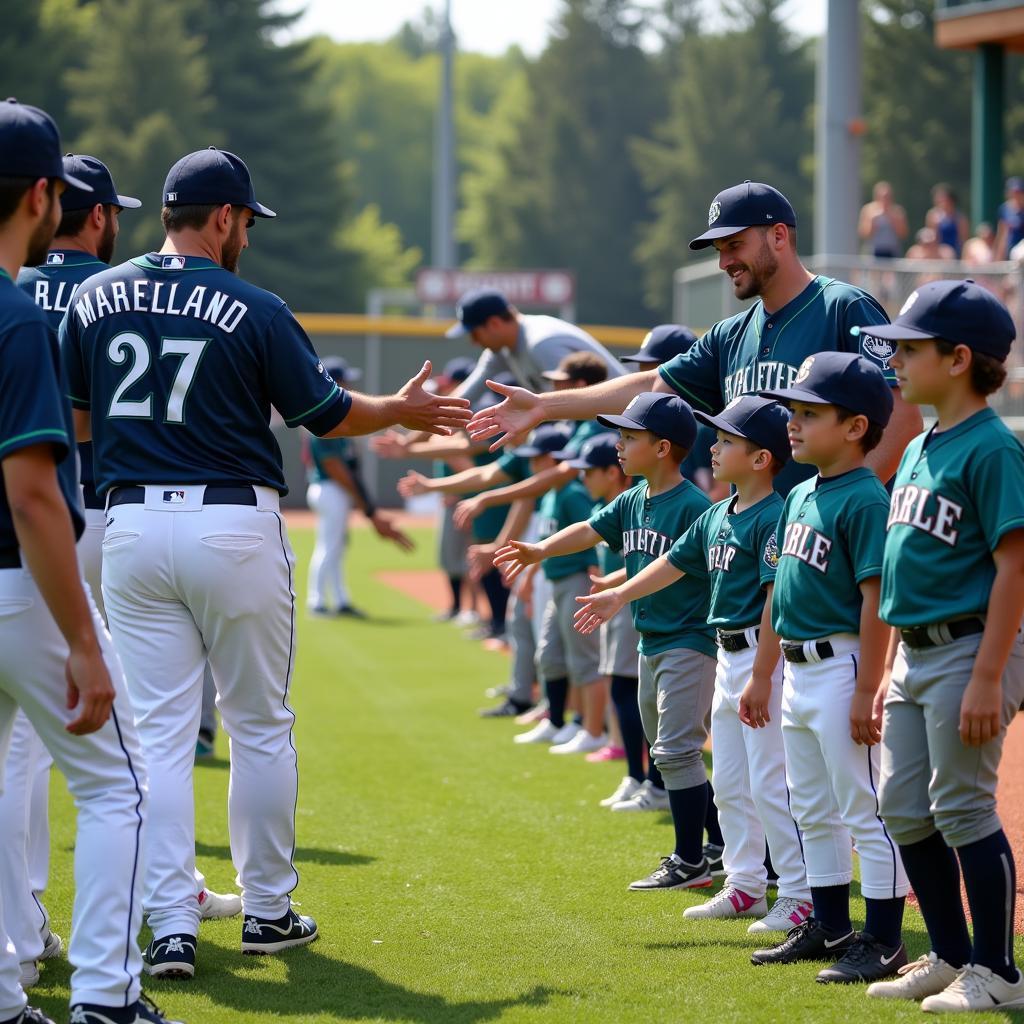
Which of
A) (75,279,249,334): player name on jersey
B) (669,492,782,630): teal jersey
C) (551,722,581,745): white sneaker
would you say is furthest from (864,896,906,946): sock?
(551,722,581,745): white sneaker

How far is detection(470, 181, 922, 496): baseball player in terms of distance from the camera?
5082 mm

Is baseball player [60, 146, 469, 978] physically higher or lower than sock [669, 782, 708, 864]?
higher

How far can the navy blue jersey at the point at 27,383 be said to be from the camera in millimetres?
3527

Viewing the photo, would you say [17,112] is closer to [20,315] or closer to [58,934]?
[20,315]

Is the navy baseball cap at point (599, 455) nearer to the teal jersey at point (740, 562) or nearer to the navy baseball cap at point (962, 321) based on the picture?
the teal jersey at point (740, 562)

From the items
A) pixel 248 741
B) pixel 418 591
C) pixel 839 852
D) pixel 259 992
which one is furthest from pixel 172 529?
pixel 418 591

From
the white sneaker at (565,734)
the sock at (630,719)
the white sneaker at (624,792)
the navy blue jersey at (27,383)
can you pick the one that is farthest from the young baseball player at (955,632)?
the white sneaker at (565,734)

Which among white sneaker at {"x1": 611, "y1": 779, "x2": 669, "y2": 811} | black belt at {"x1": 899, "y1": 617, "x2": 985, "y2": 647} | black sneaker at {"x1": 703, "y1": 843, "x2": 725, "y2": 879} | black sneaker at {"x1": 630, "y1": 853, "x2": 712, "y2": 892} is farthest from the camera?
white sneaker at {"x1": 611, "y1": 779, "x2": 669, "y2": 811}

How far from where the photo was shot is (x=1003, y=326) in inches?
163

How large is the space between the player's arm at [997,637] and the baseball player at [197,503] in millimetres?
1895

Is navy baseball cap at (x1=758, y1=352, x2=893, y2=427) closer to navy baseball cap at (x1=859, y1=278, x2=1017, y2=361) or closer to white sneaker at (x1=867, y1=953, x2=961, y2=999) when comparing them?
navy baseball cap at (x1=859, y1=278, x2=1017, y2=361)

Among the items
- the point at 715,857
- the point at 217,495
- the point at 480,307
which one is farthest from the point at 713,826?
the point at 480,307

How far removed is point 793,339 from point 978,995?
7.14 ft

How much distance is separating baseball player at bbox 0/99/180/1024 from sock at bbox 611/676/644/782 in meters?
3.78
